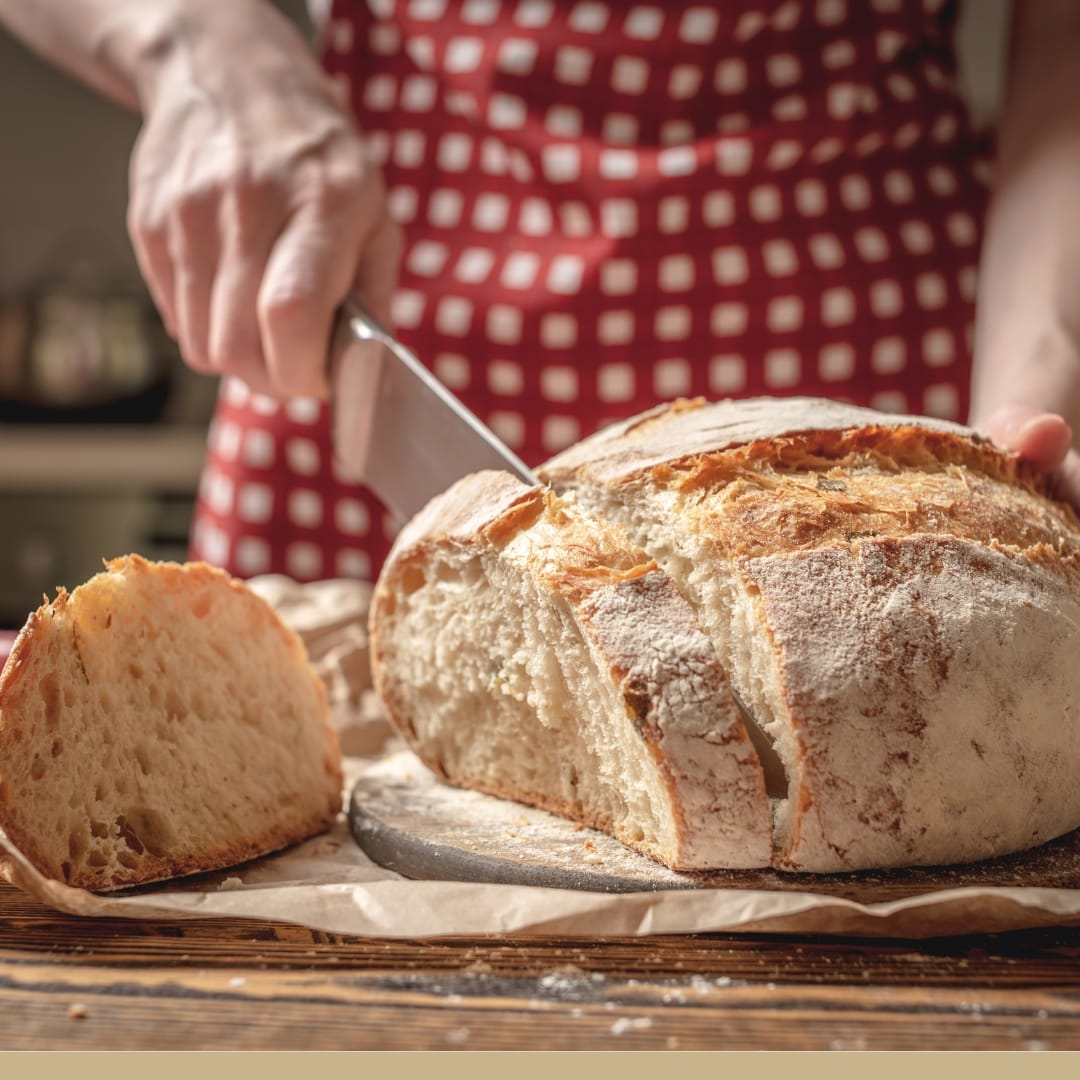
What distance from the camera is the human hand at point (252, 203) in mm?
1753

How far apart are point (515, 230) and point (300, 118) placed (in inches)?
18.5

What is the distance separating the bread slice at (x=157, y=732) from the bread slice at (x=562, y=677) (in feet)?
0.48

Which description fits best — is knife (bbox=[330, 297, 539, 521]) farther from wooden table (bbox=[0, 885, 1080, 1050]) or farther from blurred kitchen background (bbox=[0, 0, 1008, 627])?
blurred kitchen background (bbox=[0, 0, 1008, 627])

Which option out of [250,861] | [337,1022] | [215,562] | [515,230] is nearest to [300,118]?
[515,230]

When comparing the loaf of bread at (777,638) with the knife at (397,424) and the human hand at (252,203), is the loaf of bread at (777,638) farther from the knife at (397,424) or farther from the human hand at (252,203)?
the human hand at (252,203)

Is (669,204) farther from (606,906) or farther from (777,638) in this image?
(606,906)

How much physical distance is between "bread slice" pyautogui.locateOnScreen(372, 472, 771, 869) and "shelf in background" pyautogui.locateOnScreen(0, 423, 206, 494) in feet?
7.66

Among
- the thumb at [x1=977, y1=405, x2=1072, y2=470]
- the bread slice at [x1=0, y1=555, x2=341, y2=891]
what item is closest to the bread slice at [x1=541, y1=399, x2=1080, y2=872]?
the thumb at [x1=977, y1=405, x2=1072, y2=470]

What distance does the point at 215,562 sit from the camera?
2.45m

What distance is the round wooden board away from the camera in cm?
118

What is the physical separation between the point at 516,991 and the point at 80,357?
10.2 ft

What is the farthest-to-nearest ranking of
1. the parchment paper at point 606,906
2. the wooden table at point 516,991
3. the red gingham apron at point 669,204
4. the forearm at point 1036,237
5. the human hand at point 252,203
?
the red gingham apron at point 669,204 → the forearm at point 1036,237 → the human hand at point 252,203 → the parchment paper at point 606,906 → the wooden table at point 516,991

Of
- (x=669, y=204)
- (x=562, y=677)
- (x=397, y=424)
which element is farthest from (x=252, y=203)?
(x=562, y=677)

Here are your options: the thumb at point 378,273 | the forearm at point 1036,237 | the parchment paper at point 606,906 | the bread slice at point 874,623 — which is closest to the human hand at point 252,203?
the thumb at point 378,273
